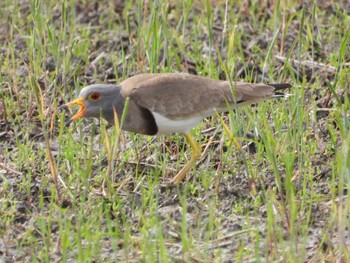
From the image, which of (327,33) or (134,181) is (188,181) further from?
(327,33)

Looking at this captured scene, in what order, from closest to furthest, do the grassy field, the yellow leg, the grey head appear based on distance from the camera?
the grassy field
the yellow leg
the grey head

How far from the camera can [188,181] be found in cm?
→ 579

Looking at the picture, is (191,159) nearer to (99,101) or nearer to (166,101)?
(166,101)

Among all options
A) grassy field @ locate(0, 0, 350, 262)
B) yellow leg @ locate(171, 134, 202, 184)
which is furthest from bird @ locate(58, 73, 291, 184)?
grassy field @ locate(0, 0, 350, 262)

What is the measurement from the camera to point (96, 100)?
584 cm

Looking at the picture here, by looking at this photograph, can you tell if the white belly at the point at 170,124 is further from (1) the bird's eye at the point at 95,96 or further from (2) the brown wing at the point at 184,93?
(1) the bird's eye at the point at 95,96

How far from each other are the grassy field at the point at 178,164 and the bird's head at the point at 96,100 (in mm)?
125

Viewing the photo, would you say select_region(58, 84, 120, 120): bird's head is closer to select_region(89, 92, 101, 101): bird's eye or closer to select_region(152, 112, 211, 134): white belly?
select_region(89, 92, 101, 101): bird's eye

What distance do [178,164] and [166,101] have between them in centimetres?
42

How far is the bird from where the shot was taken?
5.75m

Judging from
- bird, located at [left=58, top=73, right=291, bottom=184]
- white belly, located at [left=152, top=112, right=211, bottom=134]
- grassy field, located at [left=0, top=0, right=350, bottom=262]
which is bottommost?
grassy field, located at [left=0, top=0, right=350, bottom=262]

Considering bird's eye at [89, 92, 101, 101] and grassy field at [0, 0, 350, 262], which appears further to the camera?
bird's eye at [89, 92, 101, 101]

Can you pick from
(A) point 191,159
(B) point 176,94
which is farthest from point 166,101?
(A) point 191,159

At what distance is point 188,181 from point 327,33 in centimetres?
243
